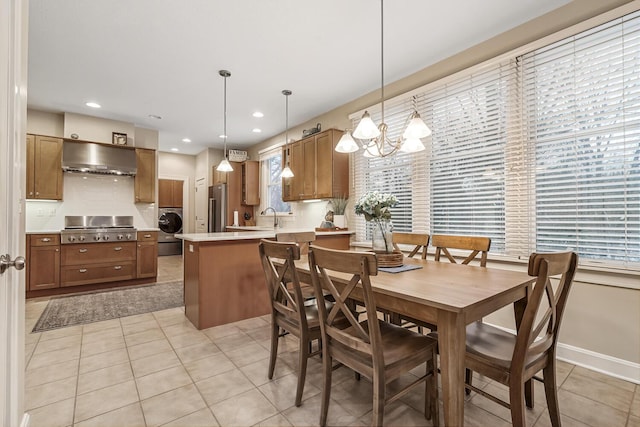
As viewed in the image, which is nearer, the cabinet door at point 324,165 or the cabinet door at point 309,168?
the cabinet door at point 324,165

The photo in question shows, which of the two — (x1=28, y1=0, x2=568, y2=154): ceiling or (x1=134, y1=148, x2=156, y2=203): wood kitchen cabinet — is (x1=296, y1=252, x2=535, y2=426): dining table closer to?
(x1=28, y1=0, x2=568, y2=154): ceiling

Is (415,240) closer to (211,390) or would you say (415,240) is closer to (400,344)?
(400,344)

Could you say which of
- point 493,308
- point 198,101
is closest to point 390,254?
point 493,308

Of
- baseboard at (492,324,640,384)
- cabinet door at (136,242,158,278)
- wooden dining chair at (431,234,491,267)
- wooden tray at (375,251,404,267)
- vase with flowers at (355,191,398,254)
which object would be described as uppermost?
vase with flowers at (355,191,398,254)

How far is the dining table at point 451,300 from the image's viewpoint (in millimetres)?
1271

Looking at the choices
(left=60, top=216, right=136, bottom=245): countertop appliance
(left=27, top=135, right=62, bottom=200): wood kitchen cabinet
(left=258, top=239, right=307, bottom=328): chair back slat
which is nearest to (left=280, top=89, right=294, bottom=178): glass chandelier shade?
(left=258, top=239, right=307, bottom=328): chair back slat

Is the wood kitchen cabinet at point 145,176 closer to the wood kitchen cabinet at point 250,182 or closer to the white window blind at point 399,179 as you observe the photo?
the wood kitchen cabinet at point 250,182

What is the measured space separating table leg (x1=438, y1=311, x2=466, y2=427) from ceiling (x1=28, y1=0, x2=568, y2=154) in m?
2.39

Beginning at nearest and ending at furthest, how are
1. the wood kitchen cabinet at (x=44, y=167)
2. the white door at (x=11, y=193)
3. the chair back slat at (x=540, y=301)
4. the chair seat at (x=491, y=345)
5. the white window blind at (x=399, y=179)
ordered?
the white door at (x=11, y=193)
the chair back slat at (x=540, y=301)
the chair seat at (x=491, y=345)
the white window blind at (x=399, y=179)
the wood kitchen cabinet at (x=44, y=167)

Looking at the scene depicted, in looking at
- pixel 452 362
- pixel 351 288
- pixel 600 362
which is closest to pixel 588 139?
pixel 600 362

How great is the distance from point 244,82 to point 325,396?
351 centimetres

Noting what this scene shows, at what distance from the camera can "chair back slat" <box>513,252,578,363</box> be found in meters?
1.25

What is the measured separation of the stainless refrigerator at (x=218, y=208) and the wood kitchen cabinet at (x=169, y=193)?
134 centimetres

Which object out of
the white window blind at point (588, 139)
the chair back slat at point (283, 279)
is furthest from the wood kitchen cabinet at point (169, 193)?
the white window blind at point (588, 139)
